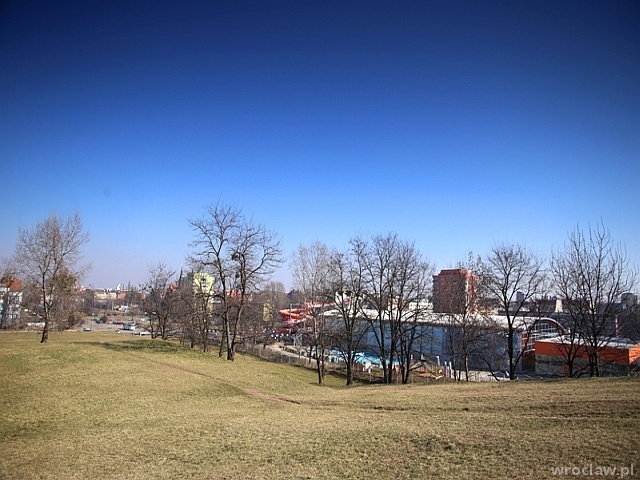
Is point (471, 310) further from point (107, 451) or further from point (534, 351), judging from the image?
point (107, 451)

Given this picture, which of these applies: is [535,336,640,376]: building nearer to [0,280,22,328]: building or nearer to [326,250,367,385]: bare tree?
[326,250,367,385]: bare tree

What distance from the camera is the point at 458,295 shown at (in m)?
32.7

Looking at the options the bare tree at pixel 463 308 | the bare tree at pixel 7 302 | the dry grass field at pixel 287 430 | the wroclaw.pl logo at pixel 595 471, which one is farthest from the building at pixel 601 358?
the bare tree at pixel 7 302

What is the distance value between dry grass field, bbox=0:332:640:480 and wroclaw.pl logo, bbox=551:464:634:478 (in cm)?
5

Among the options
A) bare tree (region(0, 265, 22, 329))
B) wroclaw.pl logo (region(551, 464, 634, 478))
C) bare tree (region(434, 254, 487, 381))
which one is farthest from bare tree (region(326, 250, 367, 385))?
→ bare tree (region(0, 265, 22, 329))

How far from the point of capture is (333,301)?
31.3m

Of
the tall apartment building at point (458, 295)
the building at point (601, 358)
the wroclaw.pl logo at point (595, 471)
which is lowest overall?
the building at point (601, 358)

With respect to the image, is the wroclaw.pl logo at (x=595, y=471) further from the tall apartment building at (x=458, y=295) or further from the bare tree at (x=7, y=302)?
the bare tree at (x=7, y=302)

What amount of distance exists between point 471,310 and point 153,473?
29.9 m

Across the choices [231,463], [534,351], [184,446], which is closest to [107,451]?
[184,446]

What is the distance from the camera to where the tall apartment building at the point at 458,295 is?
3247cm

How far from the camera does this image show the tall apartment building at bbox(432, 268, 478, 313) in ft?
107

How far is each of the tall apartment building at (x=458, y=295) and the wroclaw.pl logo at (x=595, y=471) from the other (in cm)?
2523

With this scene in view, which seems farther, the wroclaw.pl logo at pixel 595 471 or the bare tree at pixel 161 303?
the bare tree at pixel 161 303
